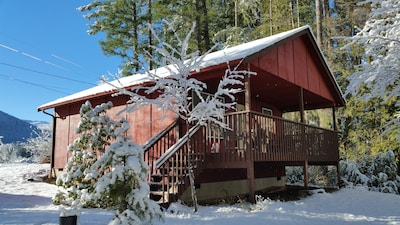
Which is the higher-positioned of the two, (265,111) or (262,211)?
(265,111)

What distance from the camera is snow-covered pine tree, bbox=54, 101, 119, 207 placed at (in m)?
8.23

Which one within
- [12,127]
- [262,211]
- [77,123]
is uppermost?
[12,127]

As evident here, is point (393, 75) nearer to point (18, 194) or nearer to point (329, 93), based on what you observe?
point (329, 93)

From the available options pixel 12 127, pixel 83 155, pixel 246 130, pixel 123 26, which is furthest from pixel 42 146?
pixel 12 127

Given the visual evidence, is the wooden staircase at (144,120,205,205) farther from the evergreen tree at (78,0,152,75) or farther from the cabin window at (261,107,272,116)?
the evergreen tree at (78,0,152,75)

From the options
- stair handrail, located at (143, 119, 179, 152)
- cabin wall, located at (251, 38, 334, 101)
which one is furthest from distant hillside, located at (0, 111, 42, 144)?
cabin wall, located at (251, 38, 334, 101)

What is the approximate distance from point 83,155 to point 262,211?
15.2ft

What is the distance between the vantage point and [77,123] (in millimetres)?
13758

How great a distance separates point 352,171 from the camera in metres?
14.9

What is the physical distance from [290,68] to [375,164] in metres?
7.42

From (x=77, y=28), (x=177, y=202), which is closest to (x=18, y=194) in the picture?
(x=177, y=202)

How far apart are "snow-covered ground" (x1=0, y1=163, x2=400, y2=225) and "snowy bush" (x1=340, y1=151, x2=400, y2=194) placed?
3.88 meters

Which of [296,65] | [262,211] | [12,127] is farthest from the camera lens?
[12,127]

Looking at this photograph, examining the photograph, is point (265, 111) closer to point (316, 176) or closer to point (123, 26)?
point (316, 176)
